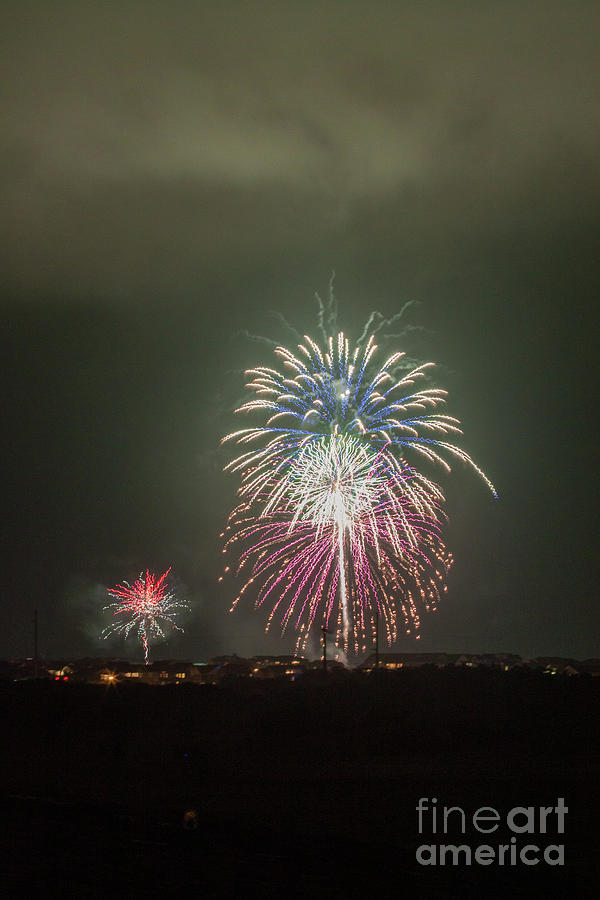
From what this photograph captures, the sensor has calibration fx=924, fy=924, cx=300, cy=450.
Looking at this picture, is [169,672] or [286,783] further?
[169,672]

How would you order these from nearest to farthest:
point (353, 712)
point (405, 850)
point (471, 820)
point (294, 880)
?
point (294, 880), point (405, 850), point (471, 820), point (353, 712)

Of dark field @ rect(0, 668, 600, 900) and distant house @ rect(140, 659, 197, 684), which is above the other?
dark field @ rect(0, 668, 600, 900)

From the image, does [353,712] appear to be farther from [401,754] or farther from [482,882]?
[482,882]

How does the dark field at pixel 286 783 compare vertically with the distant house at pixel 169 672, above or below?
above

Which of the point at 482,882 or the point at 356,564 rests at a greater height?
the point at 356,564

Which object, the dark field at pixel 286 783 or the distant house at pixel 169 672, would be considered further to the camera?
the distant house at pixel 169 672

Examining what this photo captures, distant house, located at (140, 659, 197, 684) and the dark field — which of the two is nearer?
the dark field

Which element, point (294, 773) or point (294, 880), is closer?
point (294, 880)

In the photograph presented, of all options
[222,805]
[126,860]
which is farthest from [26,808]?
[126,860]
